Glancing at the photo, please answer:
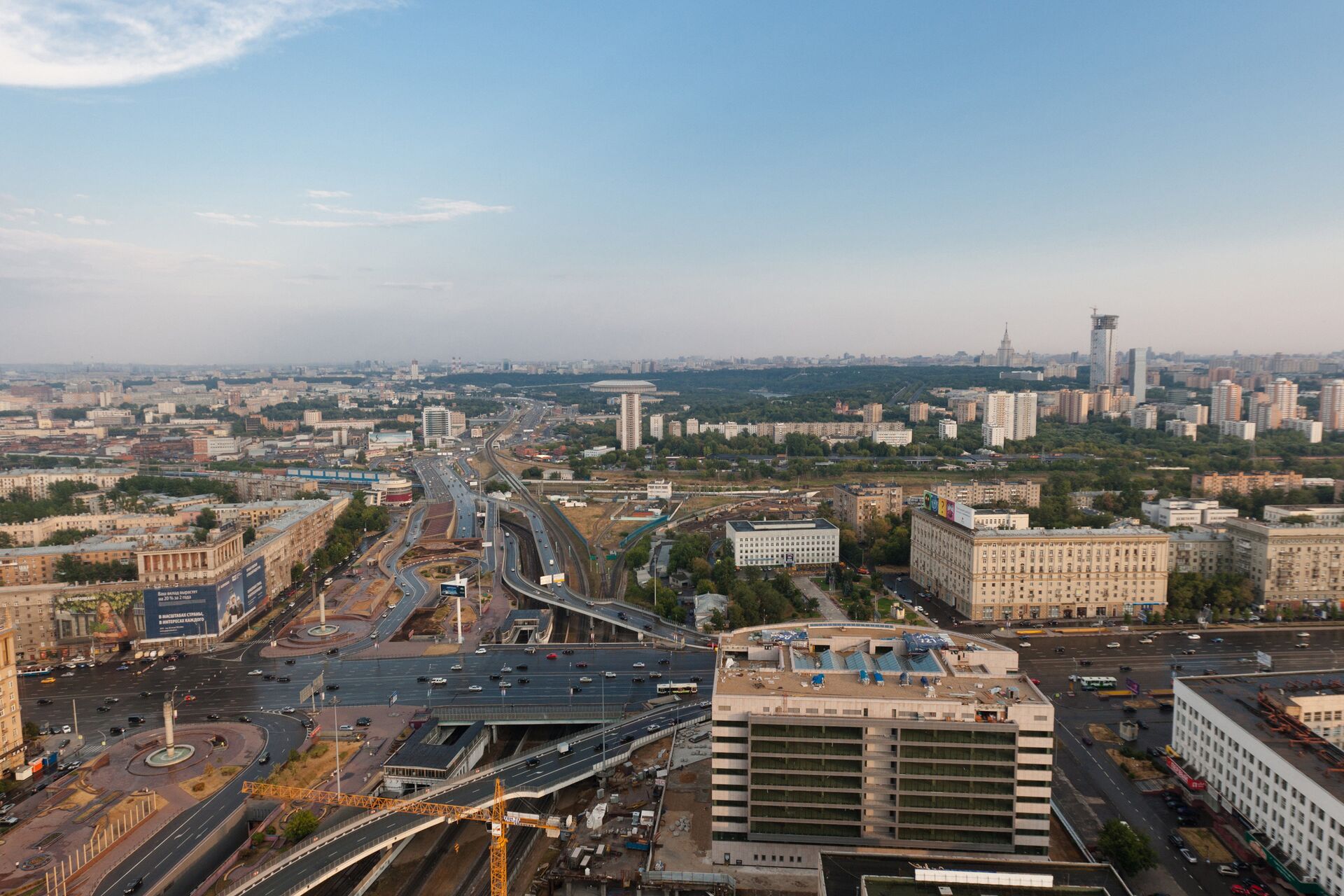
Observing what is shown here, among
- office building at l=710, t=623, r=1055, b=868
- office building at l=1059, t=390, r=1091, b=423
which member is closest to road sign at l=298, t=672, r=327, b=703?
office building at l=710, t=623, r=1055, b=868

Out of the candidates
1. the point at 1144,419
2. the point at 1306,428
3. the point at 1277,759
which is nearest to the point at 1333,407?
the point at 1306,428

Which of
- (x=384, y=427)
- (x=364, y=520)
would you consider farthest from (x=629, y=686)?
(x=384, y=427)

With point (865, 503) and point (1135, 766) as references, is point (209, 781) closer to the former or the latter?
point (1135, 766)

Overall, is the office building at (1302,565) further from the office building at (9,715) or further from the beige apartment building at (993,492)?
the office building at (9,715)

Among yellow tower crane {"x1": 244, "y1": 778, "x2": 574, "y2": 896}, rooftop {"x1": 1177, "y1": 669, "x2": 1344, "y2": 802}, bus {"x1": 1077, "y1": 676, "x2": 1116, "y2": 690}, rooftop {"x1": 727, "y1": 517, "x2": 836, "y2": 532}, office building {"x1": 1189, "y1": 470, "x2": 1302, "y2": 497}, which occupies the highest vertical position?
office building {"x1": 1189, "y1": 470, "x2": 1302, "y2": 497}

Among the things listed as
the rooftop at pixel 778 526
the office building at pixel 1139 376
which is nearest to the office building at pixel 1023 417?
the office building at pixel 1139 376

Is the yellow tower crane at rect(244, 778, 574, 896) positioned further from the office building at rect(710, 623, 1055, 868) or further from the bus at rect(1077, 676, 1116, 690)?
the bus at rect(1077, 676, 1116, 690)
